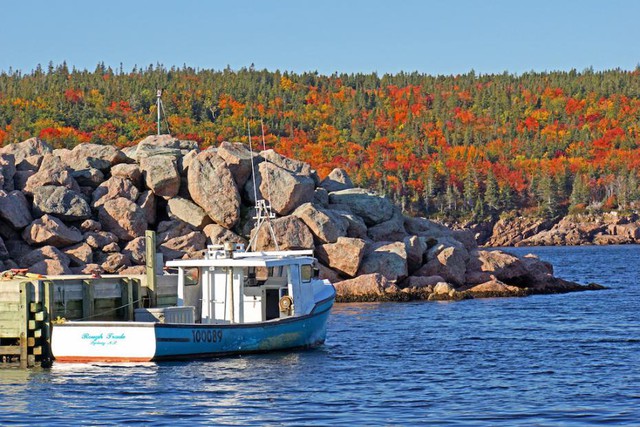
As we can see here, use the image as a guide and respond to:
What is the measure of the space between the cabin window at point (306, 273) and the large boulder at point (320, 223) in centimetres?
1658

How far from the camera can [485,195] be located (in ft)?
575

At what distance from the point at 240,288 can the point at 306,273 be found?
2.44 meters

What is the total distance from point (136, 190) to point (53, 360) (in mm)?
22150

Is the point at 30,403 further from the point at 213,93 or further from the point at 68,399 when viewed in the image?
the point at 213,93

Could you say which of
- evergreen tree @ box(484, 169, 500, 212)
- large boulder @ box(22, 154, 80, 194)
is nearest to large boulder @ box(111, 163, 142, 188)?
large boulder @ box(22, 154, 80, 194)

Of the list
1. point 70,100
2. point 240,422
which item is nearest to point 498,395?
point 240,422

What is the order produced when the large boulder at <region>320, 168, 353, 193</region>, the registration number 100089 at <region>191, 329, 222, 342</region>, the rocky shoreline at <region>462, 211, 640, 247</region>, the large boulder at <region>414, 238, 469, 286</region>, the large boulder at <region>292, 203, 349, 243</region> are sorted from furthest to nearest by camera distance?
the rocky shoreline at <region>462, 211, 640, 247</region> → the large boulder at <region>320, 168, 353, 193</region> → the large boulder at <region>414, 238, 469, 286</region> → the large boulder at <region>292, 203, 349, 243</region> → the registration number 100089 at <region>191, 329, 222, 342</region>

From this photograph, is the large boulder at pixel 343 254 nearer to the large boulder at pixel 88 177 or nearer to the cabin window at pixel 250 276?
the large boulder at pixel 88 177

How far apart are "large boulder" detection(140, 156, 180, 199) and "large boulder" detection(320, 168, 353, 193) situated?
411 inches

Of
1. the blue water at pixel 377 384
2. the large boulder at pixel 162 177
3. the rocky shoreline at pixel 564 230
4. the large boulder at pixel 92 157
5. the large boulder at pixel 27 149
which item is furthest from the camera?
the rocky shoreline at pixel 564 230

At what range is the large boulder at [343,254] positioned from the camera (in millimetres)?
48375

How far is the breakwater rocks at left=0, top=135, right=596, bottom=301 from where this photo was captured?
151 feet

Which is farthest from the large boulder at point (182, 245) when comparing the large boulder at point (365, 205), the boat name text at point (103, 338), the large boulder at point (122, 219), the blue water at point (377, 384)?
the boat name text at point (103, 338)

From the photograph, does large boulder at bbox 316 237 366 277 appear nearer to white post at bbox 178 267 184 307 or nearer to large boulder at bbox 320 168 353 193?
large boulder at bbox 320 168 353 193
